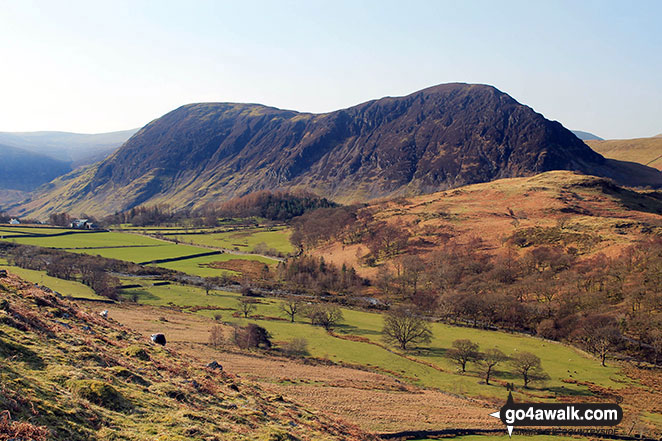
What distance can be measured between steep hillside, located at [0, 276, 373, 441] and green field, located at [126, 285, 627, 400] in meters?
28.8

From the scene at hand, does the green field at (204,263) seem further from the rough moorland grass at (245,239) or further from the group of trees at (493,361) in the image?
the group of trees at (493,361)

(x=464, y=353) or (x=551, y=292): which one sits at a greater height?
(x=551, y=292)

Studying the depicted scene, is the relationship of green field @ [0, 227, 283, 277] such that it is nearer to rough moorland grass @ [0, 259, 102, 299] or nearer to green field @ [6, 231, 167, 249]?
green field @ [6, 231, 167, 249]

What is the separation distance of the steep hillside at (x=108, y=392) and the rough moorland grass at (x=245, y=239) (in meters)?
126

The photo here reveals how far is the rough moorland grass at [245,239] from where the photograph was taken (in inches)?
6462

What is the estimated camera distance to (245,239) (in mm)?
178000

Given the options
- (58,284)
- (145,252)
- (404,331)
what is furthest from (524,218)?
(58,284)

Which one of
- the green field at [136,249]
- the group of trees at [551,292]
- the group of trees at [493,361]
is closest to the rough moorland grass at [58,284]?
the green field at [136,249]

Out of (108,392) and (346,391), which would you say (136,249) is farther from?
(108,392)

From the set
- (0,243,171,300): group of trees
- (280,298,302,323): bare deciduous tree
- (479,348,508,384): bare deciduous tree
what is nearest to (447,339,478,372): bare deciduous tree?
(479,348,508,384): bare deciduous tree

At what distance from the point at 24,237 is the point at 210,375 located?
509 ft

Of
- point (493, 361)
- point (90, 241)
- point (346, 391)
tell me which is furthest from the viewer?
point (90, 241)

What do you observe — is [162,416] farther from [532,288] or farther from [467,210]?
[467,210]

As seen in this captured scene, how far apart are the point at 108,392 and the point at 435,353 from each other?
2155 inches
